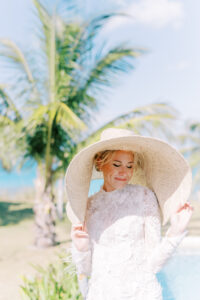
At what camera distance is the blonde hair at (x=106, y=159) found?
1688 millimetres

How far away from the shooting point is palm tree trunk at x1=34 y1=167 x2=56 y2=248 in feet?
20.2

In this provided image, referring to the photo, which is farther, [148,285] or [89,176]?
[89,176]

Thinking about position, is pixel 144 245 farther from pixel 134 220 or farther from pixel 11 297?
pixel 11 297

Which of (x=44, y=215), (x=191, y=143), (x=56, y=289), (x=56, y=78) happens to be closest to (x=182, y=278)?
(x=44, y=215)

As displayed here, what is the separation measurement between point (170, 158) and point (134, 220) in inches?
14.2

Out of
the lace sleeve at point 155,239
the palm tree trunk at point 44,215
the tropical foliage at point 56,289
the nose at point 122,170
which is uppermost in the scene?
the nose at point 122,170

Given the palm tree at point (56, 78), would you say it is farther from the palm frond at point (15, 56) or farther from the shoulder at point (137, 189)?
the shoulder at point (137, 189)

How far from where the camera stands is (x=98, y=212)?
167 centimetres

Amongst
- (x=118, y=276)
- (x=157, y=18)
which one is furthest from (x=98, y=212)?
(x=157, y=18)

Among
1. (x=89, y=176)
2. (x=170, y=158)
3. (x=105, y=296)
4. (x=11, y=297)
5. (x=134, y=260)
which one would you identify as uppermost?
(x=170, y=158)

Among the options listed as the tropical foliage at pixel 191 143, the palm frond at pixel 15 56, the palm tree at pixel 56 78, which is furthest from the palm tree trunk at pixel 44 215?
the tropical foliage at pixel 191 143

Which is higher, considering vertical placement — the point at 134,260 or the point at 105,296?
the point at 134,260

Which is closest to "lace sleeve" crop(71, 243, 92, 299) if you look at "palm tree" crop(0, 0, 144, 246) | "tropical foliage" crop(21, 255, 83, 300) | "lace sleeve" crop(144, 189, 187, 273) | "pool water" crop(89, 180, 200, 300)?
"lace sleeve" crop(144, 189, 187, 273)

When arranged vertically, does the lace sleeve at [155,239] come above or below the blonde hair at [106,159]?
below
